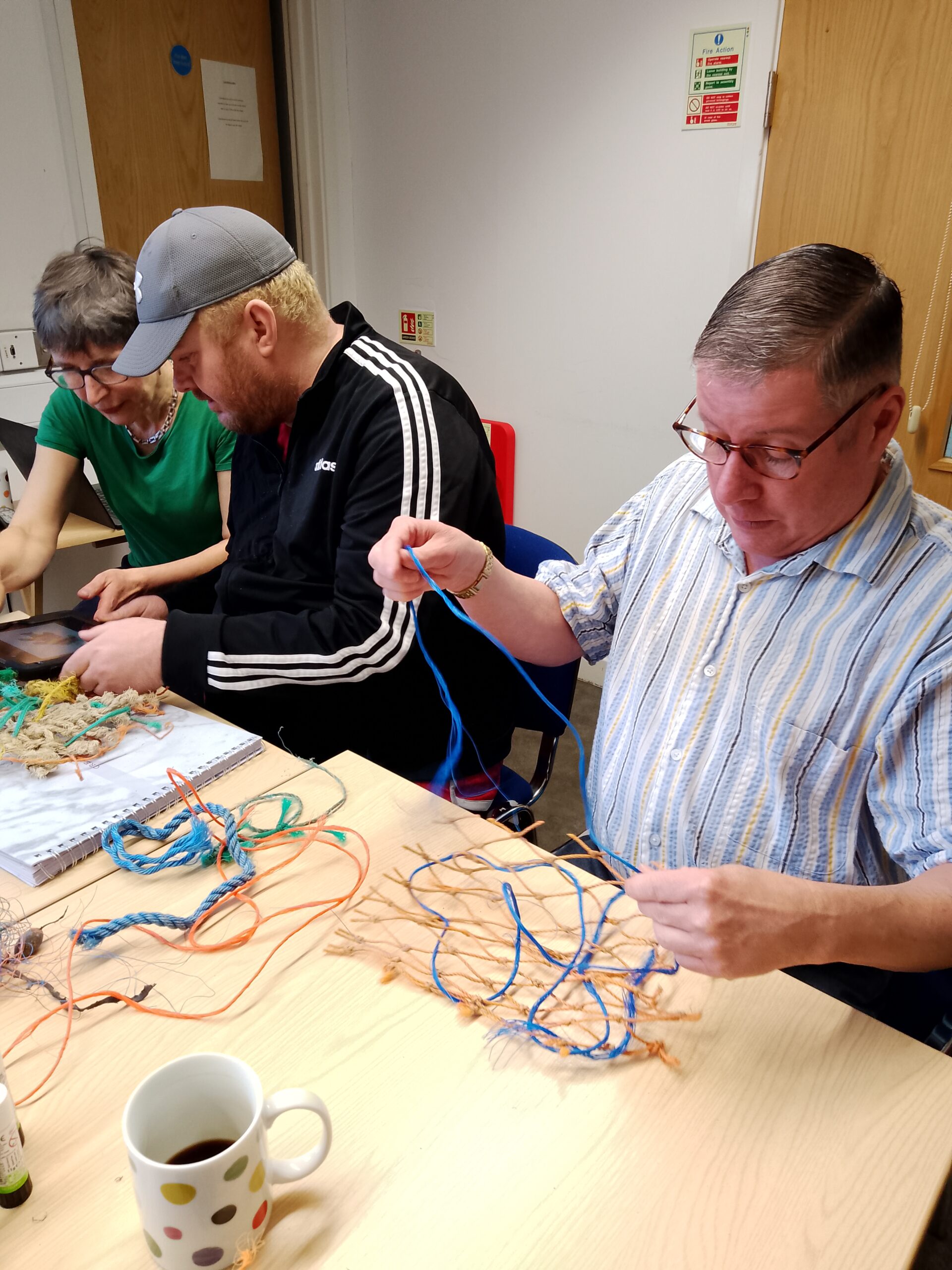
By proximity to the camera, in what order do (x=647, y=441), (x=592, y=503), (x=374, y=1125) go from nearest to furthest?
1. (x=374, y=1125)
2. (x=647, y=441)
3. (x=592, y=503)

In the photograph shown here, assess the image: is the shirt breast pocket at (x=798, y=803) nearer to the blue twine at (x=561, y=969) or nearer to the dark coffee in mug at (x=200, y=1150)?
the blue twine at (x=561, y=969)

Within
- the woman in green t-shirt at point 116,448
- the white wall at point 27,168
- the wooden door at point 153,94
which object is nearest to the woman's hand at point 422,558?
the woman in green t-shirt at point 116,448

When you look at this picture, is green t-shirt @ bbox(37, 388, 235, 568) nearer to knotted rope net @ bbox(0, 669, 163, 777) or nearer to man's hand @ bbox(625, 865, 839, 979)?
knotted rope net @ bbox(0, 669, 163, 777)

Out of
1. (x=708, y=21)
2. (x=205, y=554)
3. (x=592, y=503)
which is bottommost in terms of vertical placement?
(x=592, y=503)

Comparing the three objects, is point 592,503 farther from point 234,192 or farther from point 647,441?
point 234,192

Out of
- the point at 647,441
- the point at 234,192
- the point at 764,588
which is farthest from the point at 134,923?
the point at 234,192

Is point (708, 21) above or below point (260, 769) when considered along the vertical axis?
above

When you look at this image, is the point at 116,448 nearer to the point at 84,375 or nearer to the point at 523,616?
the point at 84,375

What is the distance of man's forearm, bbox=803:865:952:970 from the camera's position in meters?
0.79

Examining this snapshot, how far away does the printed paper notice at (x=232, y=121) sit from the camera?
128 inches

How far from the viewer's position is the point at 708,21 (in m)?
2.37

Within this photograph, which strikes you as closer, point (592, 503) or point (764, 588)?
point (764, 588)

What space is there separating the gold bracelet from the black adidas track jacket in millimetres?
152

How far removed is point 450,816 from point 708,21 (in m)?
2.35
